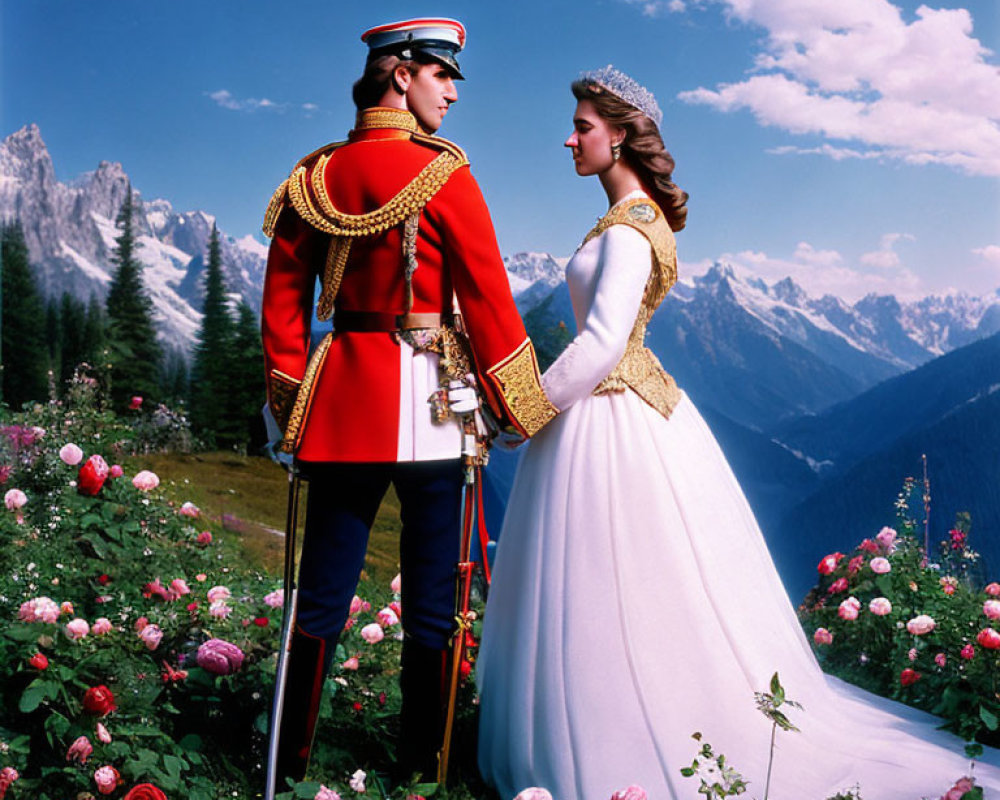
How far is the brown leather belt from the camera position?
265 cm

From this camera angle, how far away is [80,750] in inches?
110

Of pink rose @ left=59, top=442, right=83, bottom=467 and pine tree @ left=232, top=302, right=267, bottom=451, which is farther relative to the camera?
pine tree @ left=232, top=302, right=267, bottom=451

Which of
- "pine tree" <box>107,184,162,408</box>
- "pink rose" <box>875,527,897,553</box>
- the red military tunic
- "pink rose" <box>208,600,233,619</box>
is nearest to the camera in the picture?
the red military tunic

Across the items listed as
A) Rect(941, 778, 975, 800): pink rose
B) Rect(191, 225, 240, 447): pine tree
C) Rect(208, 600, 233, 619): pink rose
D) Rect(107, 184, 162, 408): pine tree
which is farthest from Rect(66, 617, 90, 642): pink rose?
Rect(107, 184, 162, 408): pine tree

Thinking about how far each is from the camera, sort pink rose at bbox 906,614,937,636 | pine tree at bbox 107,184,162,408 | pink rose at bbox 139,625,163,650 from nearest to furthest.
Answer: pink rose at bbox 139,625,163,650
pink rose at bbox 906,614,937,636
pine tree at bbox 107,184,162,408

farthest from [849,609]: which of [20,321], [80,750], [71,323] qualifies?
[71,323]

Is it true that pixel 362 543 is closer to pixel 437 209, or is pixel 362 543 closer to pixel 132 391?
pixel 437 209

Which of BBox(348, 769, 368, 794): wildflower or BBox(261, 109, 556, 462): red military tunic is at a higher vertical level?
BBox(261, 109, 556, 462): red military tunic

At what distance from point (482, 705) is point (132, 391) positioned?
1119cm

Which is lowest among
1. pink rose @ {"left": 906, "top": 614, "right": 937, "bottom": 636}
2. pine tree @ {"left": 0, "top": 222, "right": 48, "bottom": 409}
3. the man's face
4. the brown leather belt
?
pink rose @ {"left": 906, "top": 614, "right": 937, "bottom": 636}

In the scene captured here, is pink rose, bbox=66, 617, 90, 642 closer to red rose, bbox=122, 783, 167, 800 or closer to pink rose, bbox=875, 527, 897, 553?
red rose, bbox=122, 783, 167, 800

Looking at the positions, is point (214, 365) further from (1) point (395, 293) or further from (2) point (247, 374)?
(1) point (395, 293)

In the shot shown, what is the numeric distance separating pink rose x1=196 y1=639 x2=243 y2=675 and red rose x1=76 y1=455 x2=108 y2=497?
130 centimetres

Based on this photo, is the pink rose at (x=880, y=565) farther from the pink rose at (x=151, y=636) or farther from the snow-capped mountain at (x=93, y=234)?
the snow-capped mountain at (x=93, y=234)
